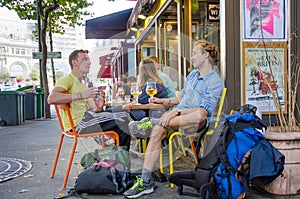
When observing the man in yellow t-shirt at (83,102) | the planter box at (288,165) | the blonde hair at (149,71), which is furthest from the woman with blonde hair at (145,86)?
the planter box at (288,165)

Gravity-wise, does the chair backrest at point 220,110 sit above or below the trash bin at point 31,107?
above

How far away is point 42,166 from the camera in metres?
3.77

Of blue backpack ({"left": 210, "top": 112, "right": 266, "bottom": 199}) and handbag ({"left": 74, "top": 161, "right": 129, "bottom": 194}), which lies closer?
blue backpack ({"left": 210, "top": 112, "right": 266, "bottom": 199})

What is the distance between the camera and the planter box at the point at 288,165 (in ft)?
8.66

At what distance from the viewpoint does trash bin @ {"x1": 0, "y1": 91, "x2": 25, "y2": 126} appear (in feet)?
26.7

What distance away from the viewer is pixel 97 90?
3047 millimetres

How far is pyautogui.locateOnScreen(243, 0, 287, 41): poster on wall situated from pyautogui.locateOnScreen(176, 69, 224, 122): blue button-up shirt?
2.19 feet

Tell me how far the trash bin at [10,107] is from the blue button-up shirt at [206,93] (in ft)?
20.4

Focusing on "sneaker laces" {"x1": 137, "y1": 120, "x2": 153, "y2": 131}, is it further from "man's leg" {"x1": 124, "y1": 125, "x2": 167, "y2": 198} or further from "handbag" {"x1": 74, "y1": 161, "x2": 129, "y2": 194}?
"handbag" {"x1": 74, "y1": 161, "x2": 129, "y2": 194}

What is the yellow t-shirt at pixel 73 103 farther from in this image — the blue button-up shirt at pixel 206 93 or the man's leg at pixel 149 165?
the blue button-up shirt at pixel 206 93

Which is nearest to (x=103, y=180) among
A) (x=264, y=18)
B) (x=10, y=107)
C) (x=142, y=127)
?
(x=142, y=127)

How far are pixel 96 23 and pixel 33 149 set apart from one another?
5.48m

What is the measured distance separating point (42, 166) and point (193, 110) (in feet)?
6.51

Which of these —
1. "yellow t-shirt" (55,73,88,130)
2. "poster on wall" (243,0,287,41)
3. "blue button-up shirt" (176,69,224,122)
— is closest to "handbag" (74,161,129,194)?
"yellow t-shirt" (55,73,88,130)
